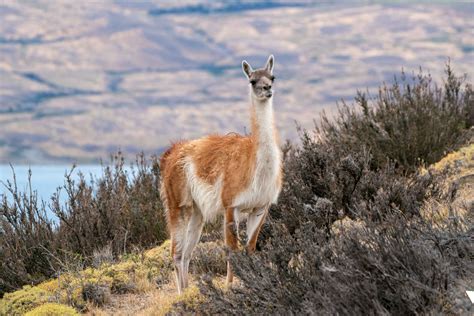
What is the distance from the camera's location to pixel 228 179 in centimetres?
679

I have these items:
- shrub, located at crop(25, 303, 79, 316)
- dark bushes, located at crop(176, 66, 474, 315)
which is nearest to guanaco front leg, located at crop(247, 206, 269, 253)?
dark bushes, located at crop(176, 66, 474, 315)

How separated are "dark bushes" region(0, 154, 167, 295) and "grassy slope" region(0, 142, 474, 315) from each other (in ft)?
2.38

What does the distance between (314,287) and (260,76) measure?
2416 mm

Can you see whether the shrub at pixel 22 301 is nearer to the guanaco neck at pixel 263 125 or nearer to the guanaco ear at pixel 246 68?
the guanaco neck at pixel 263 125

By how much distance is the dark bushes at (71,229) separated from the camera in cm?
929

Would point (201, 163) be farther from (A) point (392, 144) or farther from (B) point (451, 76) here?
(B) point (451, 76)

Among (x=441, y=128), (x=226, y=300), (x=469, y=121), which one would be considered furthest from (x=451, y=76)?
(x=226, y=300)

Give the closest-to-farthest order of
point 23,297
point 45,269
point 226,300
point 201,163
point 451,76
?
point 226,300 < point 201,163 < point 23,297 < point 45,269 < point 451,76

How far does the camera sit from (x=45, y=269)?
9.41 meters

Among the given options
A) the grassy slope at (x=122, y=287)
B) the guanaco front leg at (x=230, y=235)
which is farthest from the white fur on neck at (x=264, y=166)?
the grassy slope at (x=122, y=287)

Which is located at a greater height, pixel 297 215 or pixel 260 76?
pixel 260 76

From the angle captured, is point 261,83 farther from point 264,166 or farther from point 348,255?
point 348,255

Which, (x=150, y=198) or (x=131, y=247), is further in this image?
(x=150, y=198)

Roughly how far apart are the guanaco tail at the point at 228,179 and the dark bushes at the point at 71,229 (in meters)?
1.68
